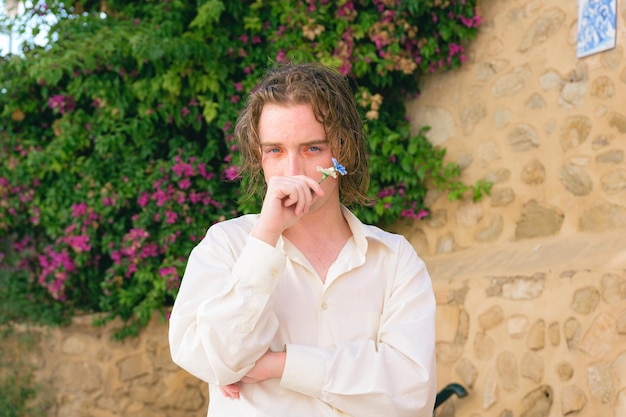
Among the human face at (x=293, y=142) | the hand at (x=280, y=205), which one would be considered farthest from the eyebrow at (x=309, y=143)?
the hand at (x=280, y=205)

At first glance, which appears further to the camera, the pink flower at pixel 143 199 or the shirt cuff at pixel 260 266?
the pink flower at pixel 143 199

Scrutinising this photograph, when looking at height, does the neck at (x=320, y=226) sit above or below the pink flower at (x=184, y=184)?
below

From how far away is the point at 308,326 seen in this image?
6.26 ft

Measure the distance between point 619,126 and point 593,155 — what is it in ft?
0.58

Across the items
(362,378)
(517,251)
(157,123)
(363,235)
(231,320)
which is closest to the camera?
(231,320)

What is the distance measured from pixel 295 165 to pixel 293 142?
0.05 meters

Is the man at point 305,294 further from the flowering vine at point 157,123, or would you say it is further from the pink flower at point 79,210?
the pink flower at point 79,210

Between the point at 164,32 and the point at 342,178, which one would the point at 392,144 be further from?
the point at 342,178

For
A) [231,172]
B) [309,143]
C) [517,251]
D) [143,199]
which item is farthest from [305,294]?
[143,199]

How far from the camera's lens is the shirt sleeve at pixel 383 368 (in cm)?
180

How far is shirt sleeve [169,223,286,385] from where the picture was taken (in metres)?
1.71

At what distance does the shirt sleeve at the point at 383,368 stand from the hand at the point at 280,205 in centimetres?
25

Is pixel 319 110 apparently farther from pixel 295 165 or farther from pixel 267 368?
pixel 267 368

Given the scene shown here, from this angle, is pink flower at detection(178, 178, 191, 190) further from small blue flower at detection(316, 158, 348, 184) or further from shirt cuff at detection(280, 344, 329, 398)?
shirt cuff at detection(280, 344, 329, 398)
